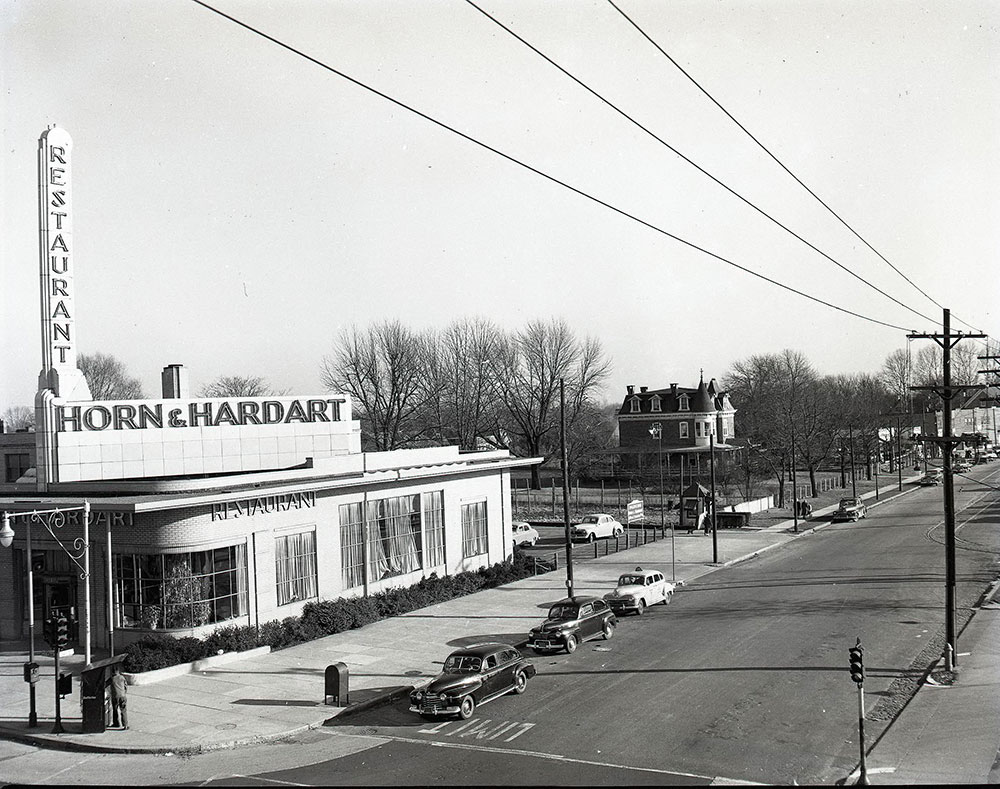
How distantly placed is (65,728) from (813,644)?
751 inches

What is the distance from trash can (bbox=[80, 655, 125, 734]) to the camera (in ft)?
59.4

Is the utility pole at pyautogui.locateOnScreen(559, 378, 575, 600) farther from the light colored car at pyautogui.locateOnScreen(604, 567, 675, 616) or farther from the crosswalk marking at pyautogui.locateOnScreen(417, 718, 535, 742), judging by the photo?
the crosswalk marking at pyautogui.locateOnScreen(417, 718, 535, 742)

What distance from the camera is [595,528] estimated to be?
53000 mm

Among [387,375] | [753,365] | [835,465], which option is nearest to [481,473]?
[387,375]

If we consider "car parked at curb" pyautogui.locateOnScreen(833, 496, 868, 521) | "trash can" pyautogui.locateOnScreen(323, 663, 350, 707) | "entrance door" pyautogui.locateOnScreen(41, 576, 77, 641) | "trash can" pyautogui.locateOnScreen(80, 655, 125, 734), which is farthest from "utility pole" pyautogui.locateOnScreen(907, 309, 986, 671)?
"car parked at curb" pyautogui.locateOnScreen(833, 496, 868, 521)

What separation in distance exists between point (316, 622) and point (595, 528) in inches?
1099

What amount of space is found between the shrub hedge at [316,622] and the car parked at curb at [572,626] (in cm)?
644

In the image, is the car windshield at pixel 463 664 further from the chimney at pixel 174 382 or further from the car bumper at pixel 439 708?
the chimney at pixel 174 382

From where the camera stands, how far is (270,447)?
3288cm

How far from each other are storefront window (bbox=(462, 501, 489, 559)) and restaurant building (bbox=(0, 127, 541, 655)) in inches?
91.7

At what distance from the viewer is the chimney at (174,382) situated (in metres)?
33.7

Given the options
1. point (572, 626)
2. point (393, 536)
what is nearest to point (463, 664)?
point (572, 626)

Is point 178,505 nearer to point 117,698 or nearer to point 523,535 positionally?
point 117,698

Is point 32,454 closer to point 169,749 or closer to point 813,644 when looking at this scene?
point 169,749
